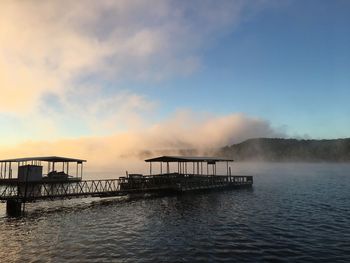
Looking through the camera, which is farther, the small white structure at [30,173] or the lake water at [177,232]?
the small white structure at [30,173]

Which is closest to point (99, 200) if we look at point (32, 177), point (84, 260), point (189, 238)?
point (32, 177)

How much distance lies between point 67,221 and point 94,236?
22.8 ft

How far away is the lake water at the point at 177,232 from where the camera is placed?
20156 millimetres

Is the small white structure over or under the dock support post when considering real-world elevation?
over

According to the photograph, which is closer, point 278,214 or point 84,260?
point 84,260

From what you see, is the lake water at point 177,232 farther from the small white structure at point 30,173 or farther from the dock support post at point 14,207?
the small white structure at point 30,173

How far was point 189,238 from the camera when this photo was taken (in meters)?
24.2

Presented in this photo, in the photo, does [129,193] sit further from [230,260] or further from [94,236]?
[230,260]

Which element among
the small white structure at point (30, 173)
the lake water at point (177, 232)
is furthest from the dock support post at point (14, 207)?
the small white structure at point (30, 173)

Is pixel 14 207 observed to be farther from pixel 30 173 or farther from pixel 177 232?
pixel 177 232

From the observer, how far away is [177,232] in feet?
85.8

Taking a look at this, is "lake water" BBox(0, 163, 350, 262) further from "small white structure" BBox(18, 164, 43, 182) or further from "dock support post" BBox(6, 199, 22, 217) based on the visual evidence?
"small white structure" BBox(18, 164, 43, 182)

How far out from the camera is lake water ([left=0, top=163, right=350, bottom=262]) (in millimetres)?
20156

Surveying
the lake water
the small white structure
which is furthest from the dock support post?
the small white structure
